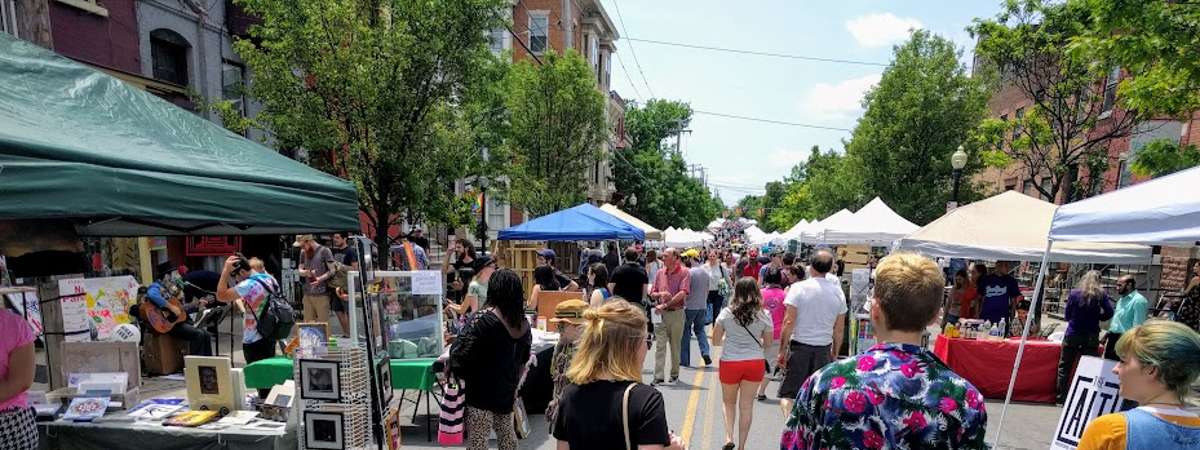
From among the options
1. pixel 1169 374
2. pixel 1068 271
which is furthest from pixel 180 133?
pixel 1068 271

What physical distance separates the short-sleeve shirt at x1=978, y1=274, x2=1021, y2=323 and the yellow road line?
449 centimetres

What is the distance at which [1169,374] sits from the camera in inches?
89.7

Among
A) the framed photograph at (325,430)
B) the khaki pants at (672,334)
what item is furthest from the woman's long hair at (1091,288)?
the framed photograph at (325,430)

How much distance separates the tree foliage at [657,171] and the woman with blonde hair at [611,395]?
37367mm

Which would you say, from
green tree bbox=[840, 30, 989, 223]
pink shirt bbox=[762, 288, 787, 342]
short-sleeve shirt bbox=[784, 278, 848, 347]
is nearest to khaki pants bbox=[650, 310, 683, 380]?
pink shirt bbox=[762, 288, 787, 342]

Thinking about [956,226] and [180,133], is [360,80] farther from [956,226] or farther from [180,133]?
[956,226]

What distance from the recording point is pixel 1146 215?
3539mm

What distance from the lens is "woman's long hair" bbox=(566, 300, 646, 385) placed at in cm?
233

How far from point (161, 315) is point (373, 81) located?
14.2ft

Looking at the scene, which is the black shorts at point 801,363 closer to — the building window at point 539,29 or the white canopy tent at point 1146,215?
the white canopy tent at point 1146,215

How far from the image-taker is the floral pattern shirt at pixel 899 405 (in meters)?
1.73

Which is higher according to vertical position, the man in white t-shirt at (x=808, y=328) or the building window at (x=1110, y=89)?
the building window at (x=1110, y=89)

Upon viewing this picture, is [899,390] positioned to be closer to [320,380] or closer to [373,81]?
[320,380]

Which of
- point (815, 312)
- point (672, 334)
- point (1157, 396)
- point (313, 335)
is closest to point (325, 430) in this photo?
point (313, 335)
